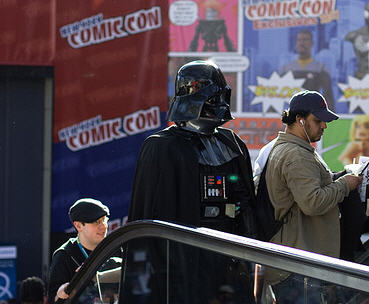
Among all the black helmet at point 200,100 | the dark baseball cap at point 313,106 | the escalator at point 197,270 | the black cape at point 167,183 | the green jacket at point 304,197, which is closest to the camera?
the escalator at point 197,270

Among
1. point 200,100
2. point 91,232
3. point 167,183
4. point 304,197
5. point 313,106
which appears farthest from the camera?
point 91,232

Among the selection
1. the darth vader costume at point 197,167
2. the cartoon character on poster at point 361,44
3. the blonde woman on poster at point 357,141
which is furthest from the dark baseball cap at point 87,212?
the cartoon character on poster at point 361,44

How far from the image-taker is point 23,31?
8070 millimetres

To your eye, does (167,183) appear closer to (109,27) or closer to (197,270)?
(197,270)

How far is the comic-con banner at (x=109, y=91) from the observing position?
823 cm

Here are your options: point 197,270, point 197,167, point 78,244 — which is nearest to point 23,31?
point 78,244

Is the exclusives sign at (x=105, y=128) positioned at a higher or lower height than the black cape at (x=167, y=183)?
higher

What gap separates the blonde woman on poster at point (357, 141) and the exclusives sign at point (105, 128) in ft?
6.81

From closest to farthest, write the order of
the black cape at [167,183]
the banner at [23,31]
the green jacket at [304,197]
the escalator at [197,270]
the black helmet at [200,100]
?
the escalator at [197,270], the black cape at [167,183], the black helmet at [200,100], the green jacket at [304,197], the banner at [23,31]

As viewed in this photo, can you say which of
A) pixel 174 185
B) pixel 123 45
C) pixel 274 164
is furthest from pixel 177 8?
pixel 174 185

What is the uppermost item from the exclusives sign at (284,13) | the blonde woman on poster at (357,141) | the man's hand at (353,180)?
the exclusives sign at (284,13)

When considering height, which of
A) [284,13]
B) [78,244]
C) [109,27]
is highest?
[284,13]

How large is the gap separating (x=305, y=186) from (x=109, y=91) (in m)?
4.85

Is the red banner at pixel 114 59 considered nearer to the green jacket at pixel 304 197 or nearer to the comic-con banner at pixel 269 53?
the comic-con banner at pixel 269 53
